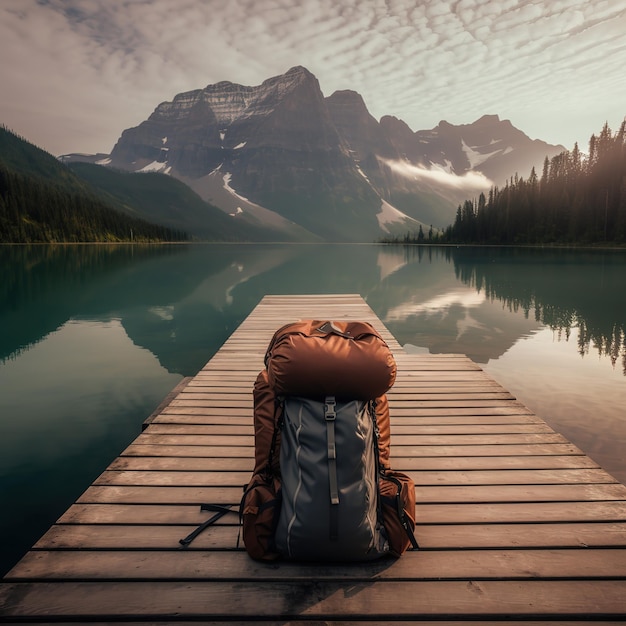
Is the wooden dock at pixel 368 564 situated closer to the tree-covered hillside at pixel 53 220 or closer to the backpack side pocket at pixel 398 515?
the backpack side pocket at pixel 398 515

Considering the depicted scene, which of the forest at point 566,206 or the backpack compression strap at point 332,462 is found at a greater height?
the forest at point 566,206

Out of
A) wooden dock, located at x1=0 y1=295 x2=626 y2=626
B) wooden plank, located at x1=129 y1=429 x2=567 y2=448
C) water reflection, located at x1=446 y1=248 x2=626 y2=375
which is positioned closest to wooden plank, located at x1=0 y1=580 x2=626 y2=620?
wooden dock, located at x1=0 y1=295 x2=626 y2=626

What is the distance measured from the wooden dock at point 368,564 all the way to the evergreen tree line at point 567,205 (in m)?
79.5

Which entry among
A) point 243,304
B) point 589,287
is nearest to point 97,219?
point 243,304

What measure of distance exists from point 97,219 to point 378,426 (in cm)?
10145

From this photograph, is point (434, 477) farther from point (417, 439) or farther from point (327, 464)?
point (327, 464)

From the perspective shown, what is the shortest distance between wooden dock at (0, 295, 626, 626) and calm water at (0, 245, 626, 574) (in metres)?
1.80

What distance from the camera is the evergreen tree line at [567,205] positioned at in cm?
7100

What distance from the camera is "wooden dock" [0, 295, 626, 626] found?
7.23 feet

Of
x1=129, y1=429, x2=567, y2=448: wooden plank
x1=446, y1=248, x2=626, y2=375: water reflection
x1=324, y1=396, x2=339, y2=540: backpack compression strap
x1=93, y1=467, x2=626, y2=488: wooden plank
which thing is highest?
x1=324, y1=396, x2=339, y2=540: backpack compression strap

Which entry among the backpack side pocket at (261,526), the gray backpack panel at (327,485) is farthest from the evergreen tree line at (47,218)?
the gray backpack panel at (327,485)

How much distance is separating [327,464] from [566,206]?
89.1 m

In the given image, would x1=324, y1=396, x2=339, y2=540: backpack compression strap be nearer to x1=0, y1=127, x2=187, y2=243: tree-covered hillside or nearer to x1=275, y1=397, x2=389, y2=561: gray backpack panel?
x1=275, y1=397, x2=389, y2=561: gray backpack panel

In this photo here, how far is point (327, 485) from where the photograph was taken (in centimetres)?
231
